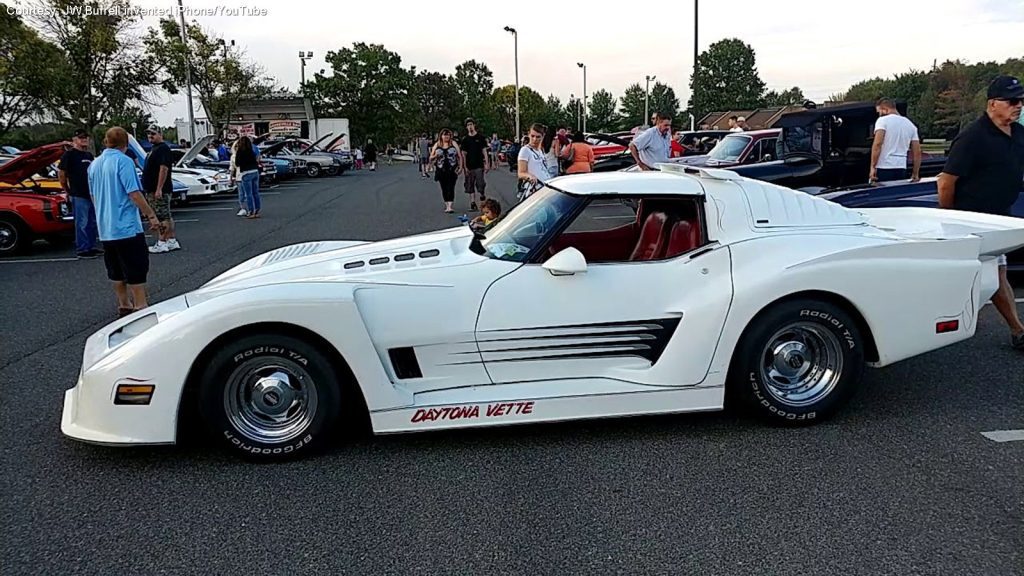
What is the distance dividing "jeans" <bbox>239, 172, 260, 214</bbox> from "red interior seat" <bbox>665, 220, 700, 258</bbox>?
474 inches

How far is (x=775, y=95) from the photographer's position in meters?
97.0

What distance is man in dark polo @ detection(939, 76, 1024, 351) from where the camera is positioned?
16.8 feet

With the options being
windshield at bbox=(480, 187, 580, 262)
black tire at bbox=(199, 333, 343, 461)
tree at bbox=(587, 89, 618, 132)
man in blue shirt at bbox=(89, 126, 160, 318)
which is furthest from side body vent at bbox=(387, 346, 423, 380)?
tree at bbox=(587, 89, 618, 132)

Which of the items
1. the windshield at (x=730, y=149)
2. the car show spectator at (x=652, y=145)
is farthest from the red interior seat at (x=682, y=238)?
the windshield at (x=730, y=149)

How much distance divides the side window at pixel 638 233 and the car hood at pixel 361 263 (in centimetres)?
57

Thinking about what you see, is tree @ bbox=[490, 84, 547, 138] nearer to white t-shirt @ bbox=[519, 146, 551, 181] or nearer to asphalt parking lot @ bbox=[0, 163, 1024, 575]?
white t-shirt @ bbox=[519, 146, 551, 181]

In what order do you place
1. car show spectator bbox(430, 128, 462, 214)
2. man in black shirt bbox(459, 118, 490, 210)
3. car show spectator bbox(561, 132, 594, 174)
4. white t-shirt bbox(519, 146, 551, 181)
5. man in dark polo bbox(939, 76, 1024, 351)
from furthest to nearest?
car show spectator bbox(430, 128, 462, 214)
man in black shirt bbox(459, 118, 490, 210)
car show spectator bbox(561, 132, 594, 174)
white t-shirt bbox(519, 146, 551, 181)
man in dark polo bbox(939, 76, 1024, 351)

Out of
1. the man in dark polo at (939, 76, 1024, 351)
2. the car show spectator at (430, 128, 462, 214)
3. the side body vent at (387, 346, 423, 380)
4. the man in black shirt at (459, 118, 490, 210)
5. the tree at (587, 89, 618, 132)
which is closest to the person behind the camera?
the side body vent at (387, 346, 423, 380)

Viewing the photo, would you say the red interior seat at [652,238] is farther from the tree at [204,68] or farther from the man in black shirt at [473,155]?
the tree at [204,68]

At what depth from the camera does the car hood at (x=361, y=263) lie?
386 centimetres

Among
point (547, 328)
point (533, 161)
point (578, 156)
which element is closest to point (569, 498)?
point (547, 328)

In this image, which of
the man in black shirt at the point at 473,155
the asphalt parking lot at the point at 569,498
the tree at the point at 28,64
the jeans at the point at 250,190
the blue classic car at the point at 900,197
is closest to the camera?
the asphalt parking lot at the point at 569,498

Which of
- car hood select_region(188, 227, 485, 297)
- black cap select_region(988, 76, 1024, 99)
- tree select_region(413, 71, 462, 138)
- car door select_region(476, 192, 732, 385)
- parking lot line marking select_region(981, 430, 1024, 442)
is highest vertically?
tree select_region(413, 71, 462, 138)

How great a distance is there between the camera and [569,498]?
3.33 m
